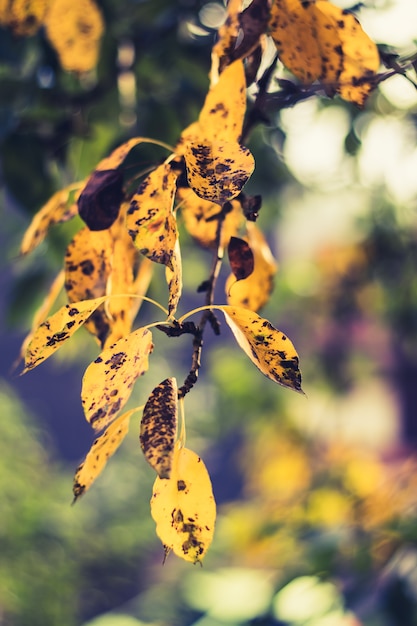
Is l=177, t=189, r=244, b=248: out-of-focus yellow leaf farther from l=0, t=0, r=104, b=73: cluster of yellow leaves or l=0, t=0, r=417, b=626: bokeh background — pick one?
l=0, t=0, r=104, b=73: cluster of yellow leaves

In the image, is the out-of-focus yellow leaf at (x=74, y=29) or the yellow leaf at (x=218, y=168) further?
the out-of-focus yellow leaf at (x=74, y=29)

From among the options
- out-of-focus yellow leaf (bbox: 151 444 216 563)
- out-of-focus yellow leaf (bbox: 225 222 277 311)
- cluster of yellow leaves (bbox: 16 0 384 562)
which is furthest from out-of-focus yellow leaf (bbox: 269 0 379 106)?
out-of-focus yellow leaf (bbox: 151 444 216 563)

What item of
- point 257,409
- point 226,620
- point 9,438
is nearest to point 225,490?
point 9,438

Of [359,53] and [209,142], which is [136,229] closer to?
[209,142]

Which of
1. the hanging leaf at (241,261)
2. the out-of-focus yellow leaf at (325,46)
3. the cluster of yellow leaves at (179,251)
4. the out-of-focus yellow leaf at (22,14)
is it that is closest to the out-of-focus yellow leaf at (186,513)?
the cluster of yellow leaves at (179,251)

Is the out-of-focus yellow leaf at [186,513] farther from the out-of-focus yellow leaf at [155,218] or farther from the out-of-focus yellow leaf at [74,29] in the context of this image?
the out-of-focus yellow leaf at [74,29]
